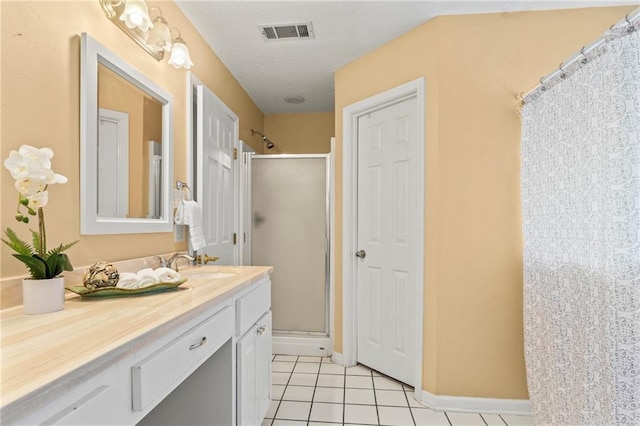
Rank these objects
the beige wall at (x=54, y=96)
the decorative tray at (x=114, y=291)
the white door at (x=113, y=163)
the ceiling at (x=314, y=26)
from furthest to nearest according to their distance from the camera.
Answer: the ceiling at (x=314, y=26) < the white door at (x=113, y=163) < the decorative tray at (x=114, y=291) < the beige wall at (x=54, y=96)

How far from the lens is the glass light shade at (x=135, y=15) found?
144 centimetres

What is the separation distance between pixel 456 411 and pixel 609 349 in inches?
43.3

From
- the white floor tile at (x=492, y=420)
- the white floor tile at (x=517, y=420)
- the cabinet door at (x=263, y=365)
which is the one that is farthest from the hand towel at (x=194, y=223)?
the white floor tile at (x=517, y=420)

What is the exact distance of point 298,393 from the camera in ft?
7.55

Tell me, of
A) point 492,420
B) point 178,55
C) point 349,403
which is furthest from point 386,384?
point 178,55

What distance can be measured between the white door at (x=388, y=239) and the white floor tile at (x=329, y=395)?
0.43 metres

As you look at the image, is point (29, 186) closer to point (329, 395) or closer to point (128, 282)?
point (128, 282)

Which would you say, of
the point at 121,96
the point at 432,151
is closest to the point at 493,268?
the point at 432,151

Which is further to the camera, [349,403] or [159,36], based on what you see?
[349,403]

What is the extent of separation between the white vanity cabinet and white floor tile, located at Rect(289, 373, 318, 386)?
61 cm

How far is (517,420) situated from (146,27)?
2.78 m

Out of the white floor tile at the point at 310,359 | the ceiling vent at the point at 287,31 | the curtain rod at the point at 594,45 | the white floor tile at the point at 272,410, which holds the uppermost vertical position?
the ceiling vent at the point at 287,31

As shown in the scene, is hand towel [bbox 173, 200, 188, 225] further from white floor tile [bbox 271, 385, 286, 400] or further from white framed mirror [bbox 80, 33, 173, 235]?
white floor tile [bbox 271, 385, 286, 400]

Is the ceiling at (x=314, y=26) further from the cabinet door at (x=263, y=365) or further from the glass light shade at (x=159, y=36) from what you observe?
the cabinet door at (x=263, y=365)
